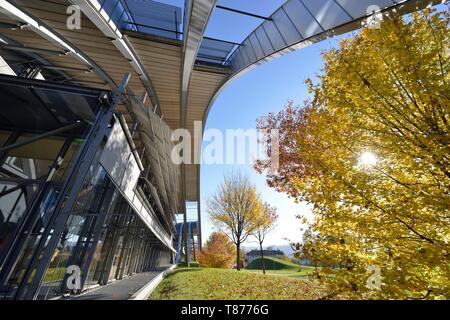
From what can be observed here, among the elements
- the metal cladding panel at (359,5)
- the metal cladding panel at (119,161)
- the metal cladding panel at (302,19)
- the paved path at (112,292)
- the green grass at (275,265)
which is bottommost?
the paved path at (112,292)

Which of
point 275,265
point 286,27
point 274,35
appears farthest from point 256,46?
point 275,265

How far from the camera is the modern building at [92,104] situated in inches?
201

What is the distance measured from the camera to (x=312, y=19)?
32.1ft

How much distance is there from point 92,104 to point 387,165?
701 centimetres

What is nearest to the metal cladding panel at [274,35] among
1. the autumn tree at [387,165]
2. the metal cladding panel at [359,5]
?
the metal cladding panel at [359,5]

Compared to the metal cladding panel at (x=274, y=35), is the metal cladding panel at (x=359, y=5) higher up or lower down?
lower down

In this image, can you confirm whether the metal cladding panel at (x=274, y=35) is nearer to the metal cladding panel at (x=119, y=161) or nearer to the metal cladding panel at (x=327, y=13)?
the metal cladding panel at (x=327, y=13)

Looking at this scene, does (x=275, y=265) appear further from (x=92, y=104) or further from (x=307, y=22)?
(x=92, y=104)

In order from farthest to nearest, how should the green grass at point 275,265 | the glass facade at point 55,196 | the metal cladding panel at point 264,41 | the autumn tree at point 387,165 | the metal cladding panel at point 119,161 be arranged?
the green grass at point 275,265, the metal cladding panel at point 264,41, the metal cladding panel at point 119,161, the glass facade at point 55,196, the autumn tree at point 387,165

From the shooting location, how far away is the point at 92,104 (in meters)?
5.40

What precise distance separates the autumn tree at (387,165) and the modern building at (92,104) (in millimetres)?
1554

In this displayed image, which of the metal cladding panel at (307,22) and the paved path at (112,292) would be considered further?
the paved path at (112,292)

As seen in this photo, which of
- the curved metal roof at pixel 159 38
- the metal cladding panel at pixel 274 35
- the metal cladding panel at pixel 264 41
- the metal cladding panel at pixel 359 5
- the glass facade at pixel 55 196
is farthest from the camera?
the metal cladding panel at pixel 264 41

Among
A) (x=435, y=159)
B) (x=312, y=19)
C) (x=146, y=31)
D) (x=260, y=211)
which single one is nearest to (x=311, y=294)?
(x=435, y=159)
